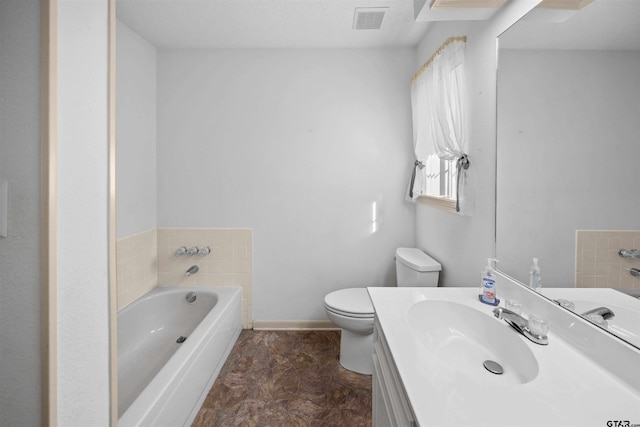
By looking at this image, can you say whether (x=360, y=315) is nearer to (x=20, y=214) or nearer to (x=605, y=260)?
(x=605, y=260)

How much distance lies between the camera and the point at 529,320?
0.92 m

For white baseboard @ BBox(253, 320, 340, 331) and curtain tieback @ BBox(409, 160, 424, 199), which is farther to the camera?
white baseboard @ BBox(253, 320, 340, 331)

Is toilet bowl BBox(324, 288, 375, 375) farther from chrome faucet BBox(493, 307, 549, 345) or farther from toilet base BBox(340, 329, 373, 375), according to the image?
chrome faucet BBox(493, 307, 549, 345)

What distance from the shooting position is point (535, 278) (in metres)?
1.07

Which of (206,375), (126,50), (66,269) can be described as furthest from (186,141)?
(66,269)

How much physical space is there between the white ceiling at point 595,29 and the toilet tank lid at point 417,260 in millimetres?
1309

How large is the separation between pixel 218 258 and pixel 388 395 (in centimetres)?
194

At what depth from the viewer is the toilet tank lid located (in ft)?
6.34

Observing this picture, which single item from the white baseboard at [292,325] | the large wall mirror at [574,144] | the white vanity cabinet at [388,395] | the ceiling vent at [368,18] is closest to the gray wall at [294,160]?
the white baseboard at [292,325]

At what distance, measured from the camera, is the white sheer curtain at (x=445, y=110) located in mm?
1604

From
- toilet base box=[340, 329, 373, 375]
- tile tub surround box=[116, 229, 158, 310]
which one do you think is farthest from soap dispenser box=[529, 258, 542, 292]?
tile tub surround box=[116, 229, 158, 310]

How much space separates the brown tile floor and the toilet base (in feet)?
0.14

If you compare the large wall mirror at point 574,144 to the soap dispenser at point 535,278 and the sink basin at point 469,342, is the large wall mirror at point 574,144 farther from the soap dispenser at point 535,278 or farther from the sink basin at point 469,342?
the sink basin at point 469,342

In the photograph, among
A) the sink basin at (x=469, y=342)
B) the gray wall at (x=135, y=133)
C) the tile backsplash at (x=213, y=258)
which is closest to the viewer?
the sink basin at (x=469, y=342)
